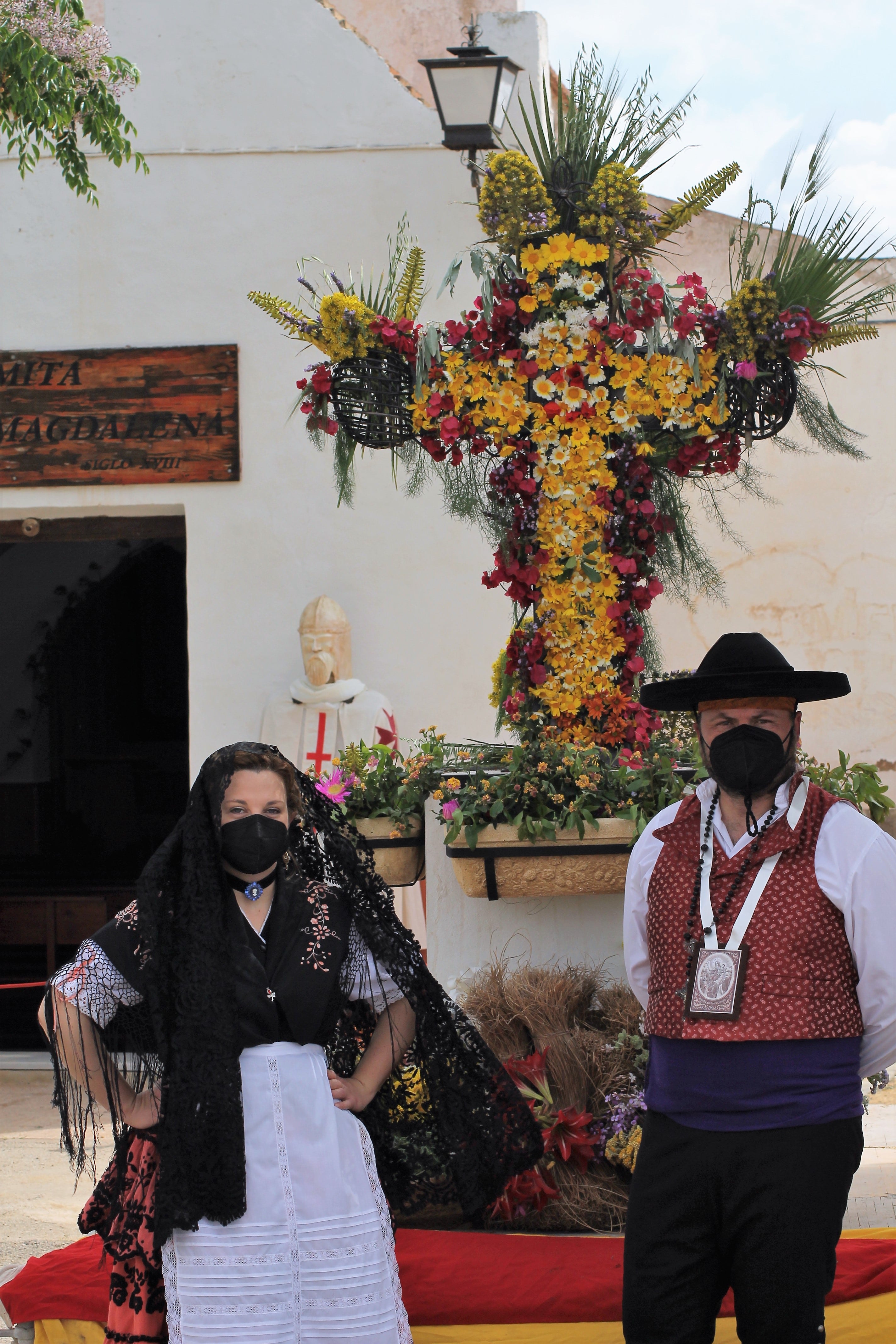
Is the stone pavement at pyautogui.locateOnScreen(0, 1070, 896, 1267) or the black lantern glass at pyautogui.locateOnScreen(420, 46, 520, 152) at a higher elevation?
the black lantern glass at pyautogui.locateOnScreen(420, 46, 520, 152)

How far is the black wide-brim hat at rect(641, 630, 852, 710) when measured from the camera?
2.42 meters

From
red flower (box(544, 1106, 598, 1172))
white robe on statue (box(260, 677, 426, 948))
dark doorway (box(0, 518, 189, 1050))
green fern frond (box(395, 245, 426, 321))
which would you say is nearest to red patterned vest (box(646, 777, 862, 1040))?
red flower (box(544, 1106, 598, 1172))

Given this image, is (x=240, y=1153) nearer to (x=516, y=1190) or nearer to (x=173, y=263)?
(x=516, y=1190)

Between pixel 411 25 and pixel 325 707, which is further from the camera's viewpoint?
pixel 411 25

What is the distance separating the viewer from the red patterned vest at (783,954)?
223 centimetres

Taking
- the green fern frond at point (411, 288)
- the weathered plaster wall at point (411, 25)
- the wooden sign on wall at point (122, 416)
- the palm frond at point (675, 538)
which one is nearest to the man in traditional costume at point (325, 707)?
the wooden sign on wall at point (122, 416)

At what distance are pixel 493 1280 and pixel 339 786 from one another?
4.73 ft

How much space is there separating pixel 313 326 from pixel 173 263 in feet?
11.0

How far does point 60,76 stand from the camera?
14.8ft

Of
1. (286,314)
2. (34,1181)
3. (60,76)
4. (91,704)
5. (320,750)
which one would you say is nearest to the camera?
(286,314)

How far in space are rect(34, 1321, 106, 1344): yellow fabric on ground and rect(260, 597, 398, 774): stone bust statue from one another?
3.41m

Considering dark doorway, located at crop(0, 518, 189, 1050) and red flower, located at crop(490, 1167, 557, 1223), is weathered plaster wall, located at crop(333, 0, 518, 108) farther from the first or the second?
red flower, located at crop(490, 1167, 557, 1223)

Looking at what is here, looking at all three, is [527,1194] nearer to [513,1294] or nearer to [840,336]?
[513,1294]

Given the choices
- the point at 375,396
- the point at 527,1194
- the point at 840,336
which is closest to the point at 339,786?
the point at 375,396
